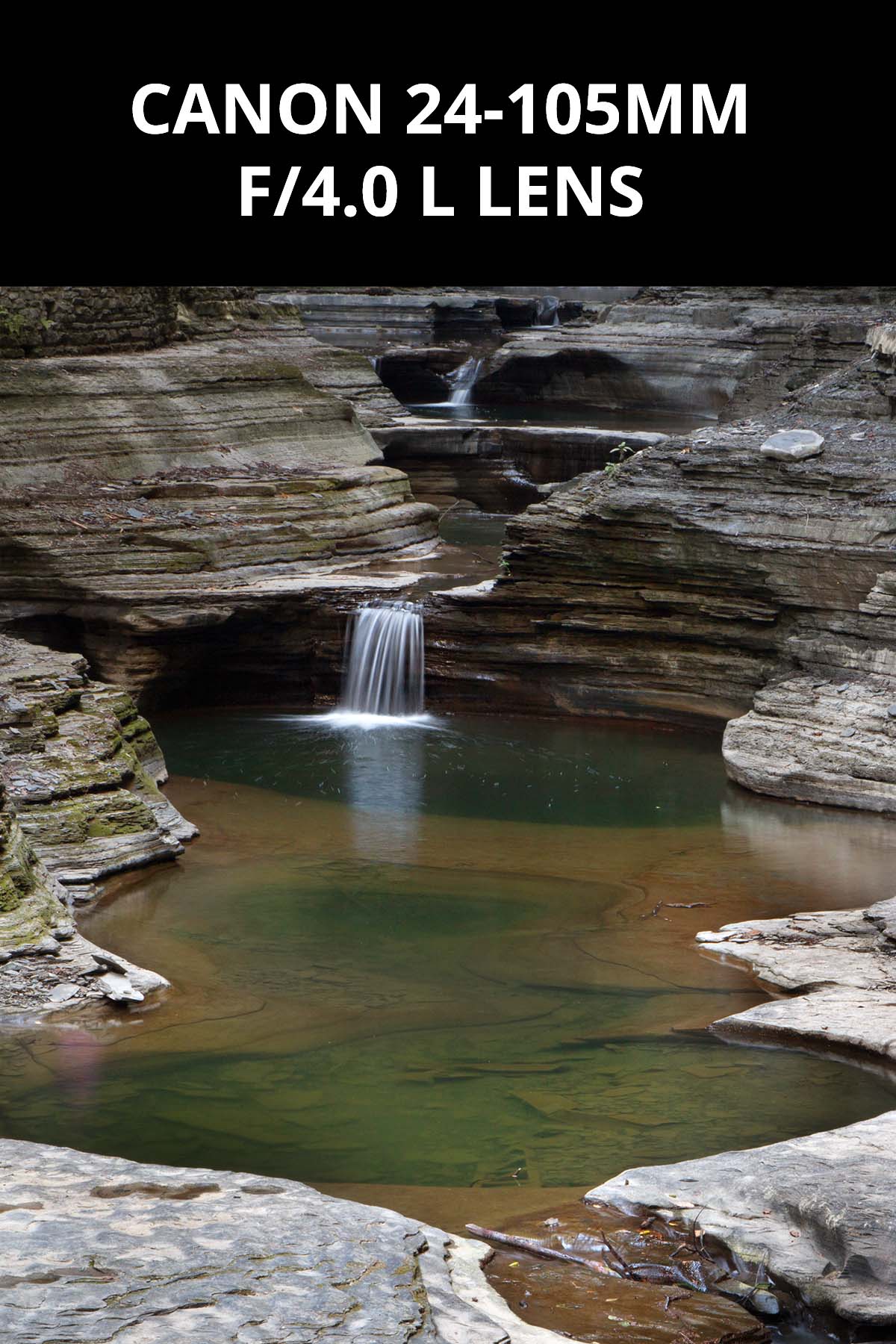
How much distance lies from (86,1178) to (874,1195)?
3.26 metres

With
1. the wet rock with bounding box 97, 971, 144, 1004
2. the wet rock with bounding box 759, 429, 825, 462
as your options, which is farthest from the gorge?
the wet rock with bounding box 759, 429, 825, 462

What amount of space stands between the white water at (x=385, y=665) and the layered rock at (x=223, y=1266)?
11.0 m

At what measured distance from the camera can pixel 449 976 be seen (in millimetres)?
9898

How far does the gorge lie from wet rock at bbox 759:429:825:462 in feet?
0.40

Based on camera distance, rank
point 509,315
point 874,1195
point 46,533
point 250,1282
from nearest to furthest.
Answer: point 250,1282 < point 874,1195 < point 46,533 < point 509,315

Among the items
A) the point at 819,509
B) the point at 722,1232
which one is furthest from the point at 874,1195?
the point at 819,509

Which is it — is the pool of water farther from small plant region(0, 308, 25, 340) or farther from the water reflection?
small plant region(0, 308, 25, 340)

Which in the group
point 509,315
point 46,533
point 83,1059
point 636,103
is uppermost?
A: point 509,315

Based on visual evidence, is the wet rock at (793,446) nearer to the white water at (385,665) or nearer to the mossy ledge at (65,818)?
the white water at (385,665)

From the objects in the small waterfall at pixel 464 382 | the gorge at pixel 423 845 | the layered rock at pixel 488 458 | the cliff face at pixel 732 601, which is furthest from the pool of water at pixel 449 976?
the small waterfall at pixel 464 382

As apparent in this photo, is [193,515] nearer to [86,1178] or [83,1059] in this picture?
[83,1059]

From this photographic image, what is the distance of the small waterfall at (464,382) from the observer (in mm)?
32562

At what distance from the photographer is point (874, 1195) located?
19.9 ft

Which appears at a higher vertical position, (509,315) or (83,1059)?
(509,315)
